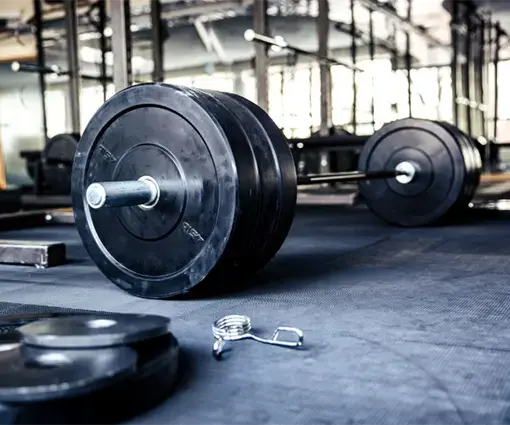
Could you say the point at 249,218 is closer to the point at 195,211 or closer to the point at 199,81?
the point at 195,211

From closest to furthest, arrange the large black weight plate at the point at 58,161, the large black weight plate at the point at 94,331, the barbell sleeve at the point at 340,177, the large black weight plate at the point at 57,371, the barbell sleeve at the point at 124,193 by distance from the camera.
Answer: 1. the large black weight plate at the point at 57,371
2. the large black weight plate at the point at 94,331
3. the barbell sleeve at the point at 124,193
4. the barbell sleeve at the point at 340,177
5. the large black weight plate at the point at 58,161

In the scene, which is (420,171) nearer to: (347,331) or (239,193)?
(239,193)

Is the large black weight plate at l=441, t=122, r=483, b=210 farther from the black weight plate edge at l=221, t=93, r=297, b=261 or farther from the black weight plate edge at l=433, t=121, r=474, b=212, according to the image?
the black weight plate edge at l=221, t=93, r=297, b=261

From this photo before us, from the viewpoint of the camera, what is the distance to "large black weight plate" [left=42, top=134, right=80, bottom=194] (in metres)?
4.28

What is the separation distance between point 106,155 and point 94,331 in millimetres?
661

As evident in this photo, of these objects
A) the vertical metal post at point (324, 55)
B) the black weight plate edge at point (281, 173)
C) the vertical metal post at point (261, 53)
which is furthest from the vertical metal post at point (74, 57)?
the black weight plate edge at point (281, 173)

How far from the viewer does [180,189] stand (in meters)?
1.28

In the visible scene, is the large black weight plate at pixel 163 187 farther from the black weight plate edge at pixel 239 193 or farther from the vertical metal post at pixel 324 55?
the vertical metal post at pixel 324 55

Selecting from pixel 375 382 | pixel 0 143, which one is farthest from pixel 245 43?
pixel 375 382

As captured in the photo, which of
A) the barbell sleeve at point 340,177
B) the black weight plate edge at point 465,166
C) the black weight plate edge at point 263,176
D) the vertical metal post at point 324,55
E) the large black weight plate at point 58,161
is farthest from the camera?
the vertical metal post at point 324,55

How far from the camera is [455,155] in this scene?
8.38ft

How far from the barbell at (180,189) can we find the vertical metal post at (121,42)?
116cm

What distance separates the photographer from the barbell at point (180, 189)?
1.24 m

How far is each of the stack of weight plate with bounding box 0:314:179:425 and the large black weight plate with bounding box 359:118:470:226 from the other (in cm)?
191
